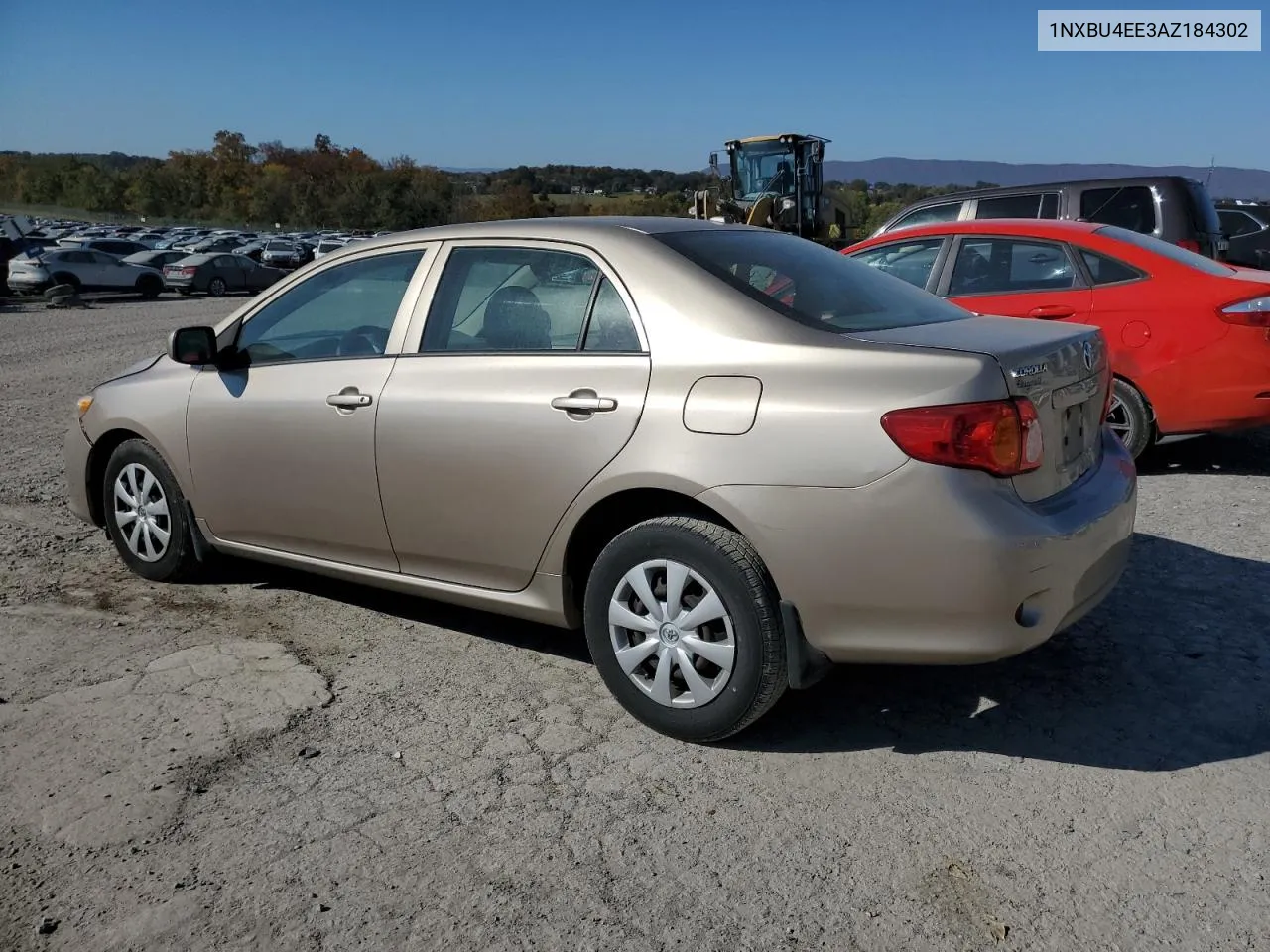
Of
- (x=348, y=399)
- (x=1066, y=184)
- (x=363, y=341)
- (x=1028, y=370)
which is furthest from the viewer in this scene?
(x=1066, y=184)

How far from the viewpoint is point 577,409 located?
3.70 meters

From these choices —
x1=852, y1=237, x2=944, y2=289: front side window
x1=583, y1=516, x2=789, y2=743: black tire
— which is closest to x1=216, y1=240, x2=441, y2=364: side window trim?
x1=583, y1=516, x2=789, y2=743: black tire

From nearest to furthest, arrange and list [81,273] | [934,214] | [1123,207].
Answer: [1123,207]
[934,214]
[81,273]

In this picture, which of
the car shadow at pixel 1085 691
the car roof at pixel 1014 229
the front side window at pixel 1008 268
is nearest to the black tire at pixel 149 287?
the car roof at pixel 1014 229

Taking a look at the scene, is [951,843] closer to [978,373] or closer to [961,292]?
[978,373]

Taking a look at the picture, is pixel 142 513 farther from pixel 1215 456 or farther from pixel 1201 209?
pixel 1201 209

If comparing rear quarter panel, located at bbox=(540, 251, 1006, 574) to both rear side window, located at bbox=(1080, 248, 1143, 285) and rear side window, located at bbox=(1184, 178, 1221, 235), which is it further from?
rear side window, located at bbox=(1184, 178, 1221, 235)

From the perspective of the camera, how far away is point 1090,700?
3852 millimetres

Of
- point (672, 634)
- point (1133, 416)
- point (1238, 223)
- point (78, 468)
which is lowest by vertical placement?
point (672, 634)

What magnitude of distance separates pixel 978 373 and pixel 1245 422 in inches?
165

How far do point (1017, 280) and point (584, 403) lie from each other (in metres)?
4.54

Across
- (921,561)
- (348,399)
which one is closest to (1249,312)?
(921,561)

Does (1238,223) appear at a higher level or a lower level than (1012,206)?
lower

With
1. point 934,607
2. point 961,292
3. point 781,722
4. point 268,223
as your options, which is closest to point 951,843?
point 934,607
